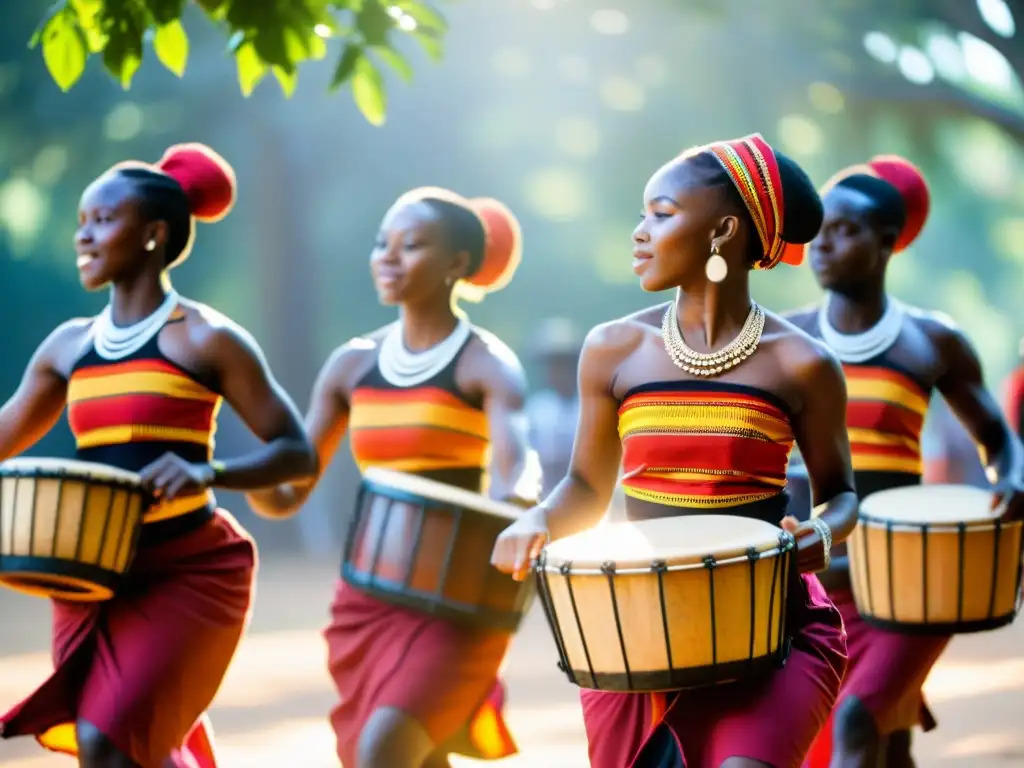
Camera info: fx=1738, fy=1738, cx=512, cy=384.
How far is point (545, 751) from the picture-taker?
8836mm

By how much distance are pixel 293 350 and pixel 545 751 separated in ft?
50.4

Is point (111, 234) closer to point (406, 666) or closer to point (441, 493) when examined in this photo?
point (441, 493)

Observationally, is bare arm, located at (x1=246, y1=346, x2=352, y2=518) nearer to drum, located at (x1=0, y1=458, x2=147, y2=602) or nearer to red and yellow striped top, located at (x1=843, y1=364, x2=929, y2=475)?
drum, located at (x1=0, y1=458, x2=147, y2=602)

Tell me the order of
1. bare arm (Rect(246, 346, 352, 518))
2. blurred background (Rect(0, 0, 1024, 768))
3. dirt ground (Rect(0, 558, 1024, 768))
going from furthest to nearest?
1. blurred background (Rect(0, 0, 1024, 768))
2. dirt ground (Rect(0, 558, 1024, 768))
3. bare arm (Rect(246, 346, 352, 518))

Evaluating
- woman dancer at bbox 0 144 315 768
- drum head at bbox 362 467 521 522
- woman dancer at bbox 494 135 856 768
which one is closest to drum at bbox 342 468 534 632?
drum head at bbox 362 467 521 522

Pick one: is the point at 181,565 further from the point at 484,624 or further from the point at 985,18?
the point at 985,18

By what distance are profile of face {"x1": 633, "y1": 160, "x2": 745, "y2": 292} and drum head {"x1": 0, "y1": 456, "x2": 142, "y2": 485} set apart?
164cm

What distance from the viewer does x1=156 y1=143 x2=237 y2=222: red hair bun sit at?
5.64 m

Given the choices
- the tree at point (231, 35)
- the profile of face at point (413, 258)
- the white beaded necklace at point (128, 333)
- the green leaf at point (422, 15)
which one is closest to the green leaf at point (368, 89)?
the tree at point (231, 35)

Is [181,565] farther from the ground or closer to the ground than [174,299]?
closer to the ground

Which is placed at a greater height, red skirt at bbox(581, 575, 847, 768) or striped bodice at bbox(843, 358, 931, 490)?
striped bodice at bbox(843, 358, 931, 490)

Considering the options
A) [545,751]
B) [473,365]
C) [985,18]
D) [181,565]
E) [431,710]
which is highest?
[985,18]

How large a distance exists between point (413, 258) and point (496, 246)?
0.62m

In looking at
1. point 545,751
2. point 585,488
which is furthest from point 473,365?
point 545,751
